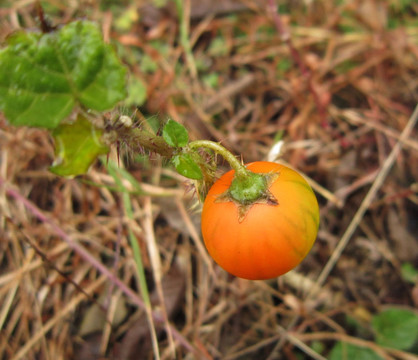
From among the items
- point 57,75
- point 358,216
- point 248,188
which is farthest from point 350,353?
point 57,75

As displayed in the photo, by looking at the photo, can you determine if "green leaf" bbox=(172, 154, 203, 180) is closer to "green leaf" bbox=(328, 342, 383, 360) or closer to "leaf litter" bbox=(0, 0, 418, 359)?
"leaf litter" bbox=(0, 0, 418, 359)

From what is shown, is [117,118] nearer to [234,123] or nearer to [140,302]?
[140,302]

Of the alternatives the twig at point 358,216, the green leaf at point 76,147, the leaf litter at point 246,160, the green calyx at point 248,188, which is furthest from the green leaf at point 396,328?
the green leaf at point 76,147

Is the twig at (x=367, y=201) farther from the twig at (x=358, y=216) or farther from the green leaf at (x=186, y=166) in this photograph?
the green leaf at (x=186, y=166)

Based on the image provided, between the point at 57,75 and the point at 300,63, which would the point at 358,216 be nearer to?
the point at 300,63

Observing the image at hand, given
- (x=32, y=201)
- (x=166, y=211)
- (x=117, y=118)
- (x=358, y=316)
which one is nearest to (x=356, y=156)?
(x=358, y=316)
